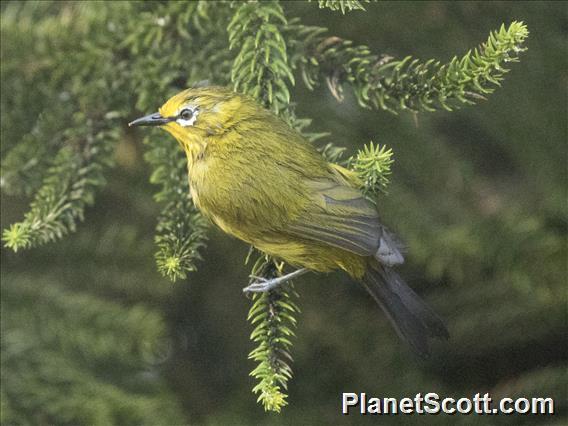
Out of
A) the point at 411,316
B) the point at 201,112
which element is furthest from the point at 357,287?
the point at 201,112

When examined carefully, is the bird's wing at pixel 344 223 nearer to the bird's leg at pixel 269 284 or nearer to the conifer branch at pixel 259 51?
the bird's leg at pixel 269 284

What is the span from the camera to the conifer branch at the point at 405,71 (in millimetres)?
2080

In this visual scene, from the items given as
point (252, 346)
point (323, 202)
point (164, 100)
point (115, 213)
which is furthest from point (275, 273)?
point (115, 213)

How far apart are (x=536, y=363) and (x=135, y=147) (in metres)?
1.98

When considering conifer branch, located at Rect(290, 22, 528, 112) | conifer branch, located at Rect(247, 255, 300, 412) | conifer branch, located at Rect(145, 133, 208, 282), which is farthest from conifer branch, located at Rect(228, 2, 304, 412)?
conifer branch, located at Rect(145, 133, 208, 282)

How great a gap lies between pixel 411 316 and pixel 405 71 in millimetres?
780

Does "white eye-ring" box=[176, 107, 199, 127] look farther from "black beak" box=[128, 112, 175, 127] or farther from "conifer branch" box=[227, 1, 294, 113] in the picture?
"conifer branch" box=[227, 1, 294, 113]

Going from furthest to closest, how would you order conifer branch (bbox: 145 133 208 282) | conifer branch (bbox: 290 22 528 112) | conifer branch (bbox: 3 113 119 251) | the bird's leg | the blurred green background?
1. the blurred green background
2. the bird's leg
3. conifer branch (bbox: 3 113 119 251)
4. conifer branch (bbox: 145 133 208 282)
5. conifer branch (bbox: 290 22 528 112)

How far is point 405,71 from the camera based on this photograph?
2.58 meters

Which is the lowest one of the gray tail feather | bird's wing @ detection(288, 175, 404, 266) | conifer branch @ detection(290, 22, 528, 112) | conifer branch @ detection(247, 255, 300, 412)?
conifer branch @ detection(247, 255, 300, 412)

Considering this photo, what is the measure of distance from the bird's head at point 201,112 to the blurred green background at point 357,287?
22.9 inches

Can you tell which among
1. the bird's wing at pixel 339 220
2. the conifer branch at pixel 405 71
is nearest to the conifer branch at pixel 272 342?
the bird's wing at pixel 339 220

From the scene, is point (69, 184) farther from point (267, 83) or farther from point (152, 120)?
point (267, 83)

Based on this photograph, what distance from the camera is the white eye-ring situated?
2717 millimetres
